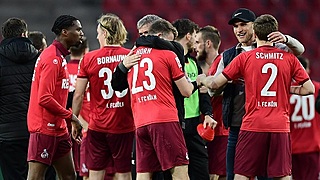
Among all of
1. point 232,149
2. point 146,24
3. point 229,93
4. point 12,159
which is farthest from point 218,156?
point 12,159

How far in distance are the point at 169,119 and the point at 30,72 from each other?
1653 millimetres

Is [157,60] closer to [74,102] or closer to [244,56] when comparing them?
[244,56]

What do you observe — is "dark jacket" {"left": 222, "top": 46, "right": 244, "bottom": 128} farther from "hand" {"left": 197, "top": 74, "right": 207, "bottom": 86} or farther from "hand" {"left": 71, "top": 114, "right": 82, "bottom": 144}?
"hand" {"left": 71, "top": 114, "right": 82, "bottom": 144}

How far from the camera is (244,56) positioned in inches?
275

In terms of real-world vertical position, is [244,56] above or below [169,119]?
above

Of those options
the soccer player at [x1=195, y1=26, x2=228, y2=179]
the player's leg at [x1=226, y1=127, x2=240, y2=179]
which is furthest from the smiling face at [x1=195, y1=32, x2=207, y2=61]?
the player's leg at [x1=226, y1=127, x2=240, y2=179]

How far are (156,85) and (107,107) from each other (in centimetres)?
97

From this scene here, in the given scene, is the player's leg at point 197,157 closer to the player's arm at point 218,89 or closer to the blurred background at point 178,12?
the player's arm at point 218,89

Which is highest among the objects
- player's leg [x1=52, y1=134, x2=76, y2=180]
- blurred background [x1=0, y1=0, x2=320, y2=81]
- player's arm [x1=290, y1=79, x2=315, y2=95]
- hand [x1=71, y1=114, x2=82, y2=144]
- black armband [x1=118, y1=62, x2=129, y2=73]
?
blurred background [x1=0, y1=0, x2=320, y2=81]

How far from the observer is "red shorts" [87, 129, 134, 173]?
771 centimetres

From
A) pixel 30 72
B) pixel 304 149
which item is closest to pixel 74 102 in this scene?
pixel 30 72

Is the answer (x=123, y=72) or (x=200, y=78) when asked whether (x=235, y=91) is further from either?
(x=123, y=72)

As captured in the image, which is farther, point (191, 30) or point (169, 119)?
point (191, 30)

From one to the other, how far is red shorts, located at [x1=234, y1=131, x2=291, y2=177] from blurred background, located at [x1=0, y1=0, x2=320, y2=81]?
689 centimetres
